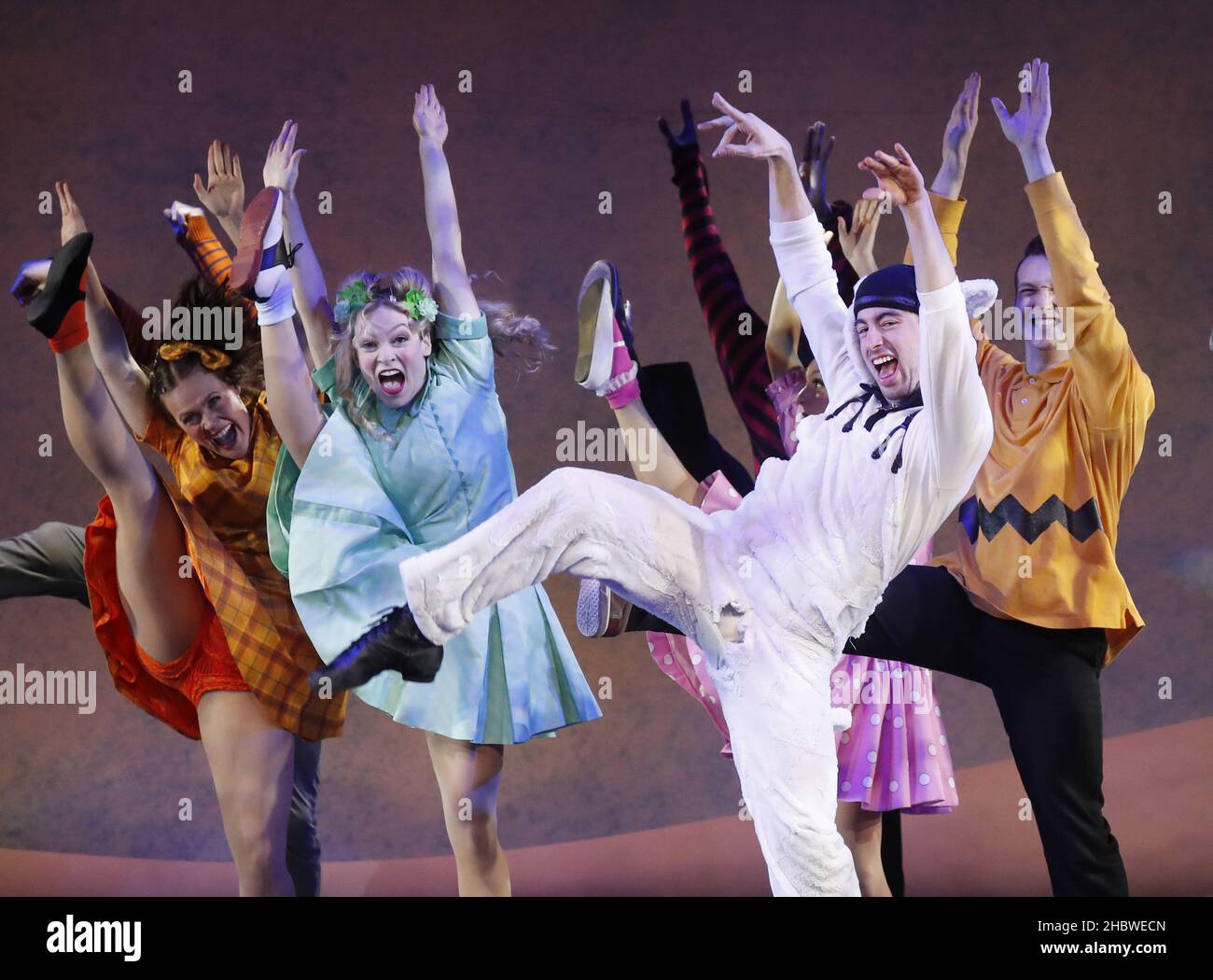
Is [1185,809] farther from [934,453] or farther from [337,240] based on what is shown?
[337,240]

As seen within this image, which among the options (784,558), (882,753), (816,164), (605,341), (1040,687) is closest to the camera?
(784,558)

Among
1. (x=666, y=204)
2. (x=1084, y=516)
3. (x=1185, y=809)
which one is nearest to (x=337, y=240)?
(x=666, y=204)

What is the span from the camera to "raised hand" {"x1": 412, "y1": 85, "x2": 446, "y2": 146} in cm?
367

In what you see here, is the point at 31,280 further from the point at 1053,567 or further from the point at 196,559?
the point at 1053,567

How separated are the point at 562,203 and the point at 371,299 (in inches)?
25.6

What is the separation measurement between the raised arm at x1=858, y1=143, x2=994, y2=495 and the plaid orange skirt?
1703 mm

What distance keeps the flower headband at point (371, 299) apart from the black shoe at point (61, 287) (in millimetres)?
638

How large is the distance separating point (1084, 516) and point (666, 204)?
139 cm

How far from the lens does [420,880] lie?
→ 375 centimetres

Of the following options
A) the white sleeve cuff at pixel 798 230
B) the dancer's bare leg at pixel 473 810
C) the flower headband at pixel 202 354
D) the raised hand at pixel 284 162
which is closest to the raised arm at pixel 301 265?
the raised hand at pixel 284 162

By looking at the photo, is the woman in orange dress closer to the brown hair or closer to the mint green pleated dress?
the brown hair

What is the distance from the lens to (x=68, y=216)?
12.5 feet

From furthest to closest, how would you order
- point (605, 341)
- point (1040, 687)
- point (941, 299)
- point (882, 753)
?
point (605, 341) < point (882, 753) < point (1040, 687) < point (941, 299)

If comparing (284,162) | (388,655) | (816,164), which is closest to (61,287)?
(284,162)
